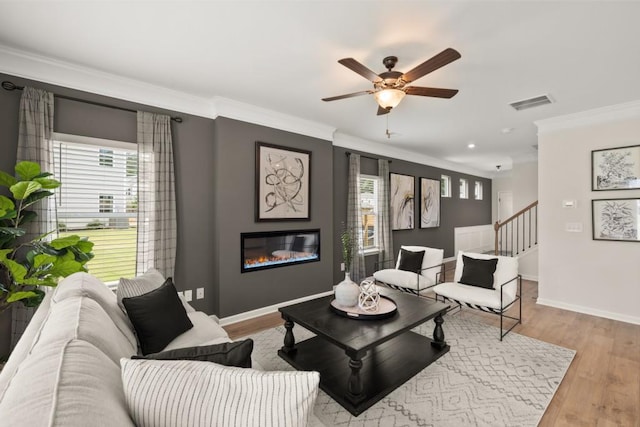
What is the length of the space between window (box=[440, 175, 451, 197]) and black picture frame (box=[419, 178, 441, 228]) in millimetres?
383

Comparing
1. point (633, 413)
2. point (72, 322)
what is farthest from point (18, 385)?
point (633, 413)

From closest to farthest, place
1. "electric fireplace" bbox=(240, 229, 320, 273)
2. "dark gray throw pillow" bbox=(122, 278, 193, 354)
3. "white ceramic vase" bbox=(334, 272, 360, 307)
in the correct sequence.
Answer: "dark gray throw pillow" bbox=(122, 278, 193, 354), "white ceramic vase" bbox=(334, 272, 360, 307), "electric fireplace" bbox=(240, 229, 320, 273)

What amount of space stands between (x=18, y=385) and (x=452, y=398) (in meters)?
2.49

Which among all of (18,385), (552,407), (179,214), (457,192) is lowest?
(552,407)

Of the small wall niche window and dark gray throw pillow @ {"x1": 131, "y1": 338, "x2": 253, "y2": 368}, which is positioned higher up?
the small wall niche window

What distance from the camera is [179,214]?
3.32m

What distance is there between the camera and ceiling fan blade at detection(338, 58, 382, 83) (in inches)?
75.4

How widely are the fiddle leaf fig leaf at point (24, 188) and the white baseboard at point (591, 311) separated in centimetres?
600

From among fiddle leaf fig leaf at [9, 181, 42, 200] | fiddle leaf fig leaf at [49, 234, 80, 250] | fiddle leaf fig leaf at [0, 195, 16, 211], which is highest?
fiddle leaf fig leaf at [9, 181, 42, 200]

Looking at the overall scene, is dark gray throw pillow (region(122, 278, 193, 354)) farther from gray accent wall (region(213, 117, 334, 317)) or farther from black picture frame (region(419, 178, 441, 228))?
black picture frame (region(419, 178, 441, 228))

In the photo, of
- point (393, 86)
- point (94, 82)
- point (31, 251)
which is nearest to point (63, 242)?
point (31, 251)

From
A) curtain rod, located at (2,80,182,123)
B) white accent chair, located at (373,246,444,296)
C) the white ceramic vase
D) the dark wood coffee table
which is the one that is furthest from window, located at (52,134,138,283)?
white accent chair, located at (373,246,444,296)

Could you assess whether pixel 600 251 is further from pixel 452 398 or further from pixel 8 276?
pixel 8 276

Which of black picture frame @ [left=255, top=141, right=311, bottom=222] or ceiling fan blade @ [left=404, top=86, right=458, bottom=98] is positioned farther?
black picture frame @ [left=255, top=141, right=311, bottom=222]
